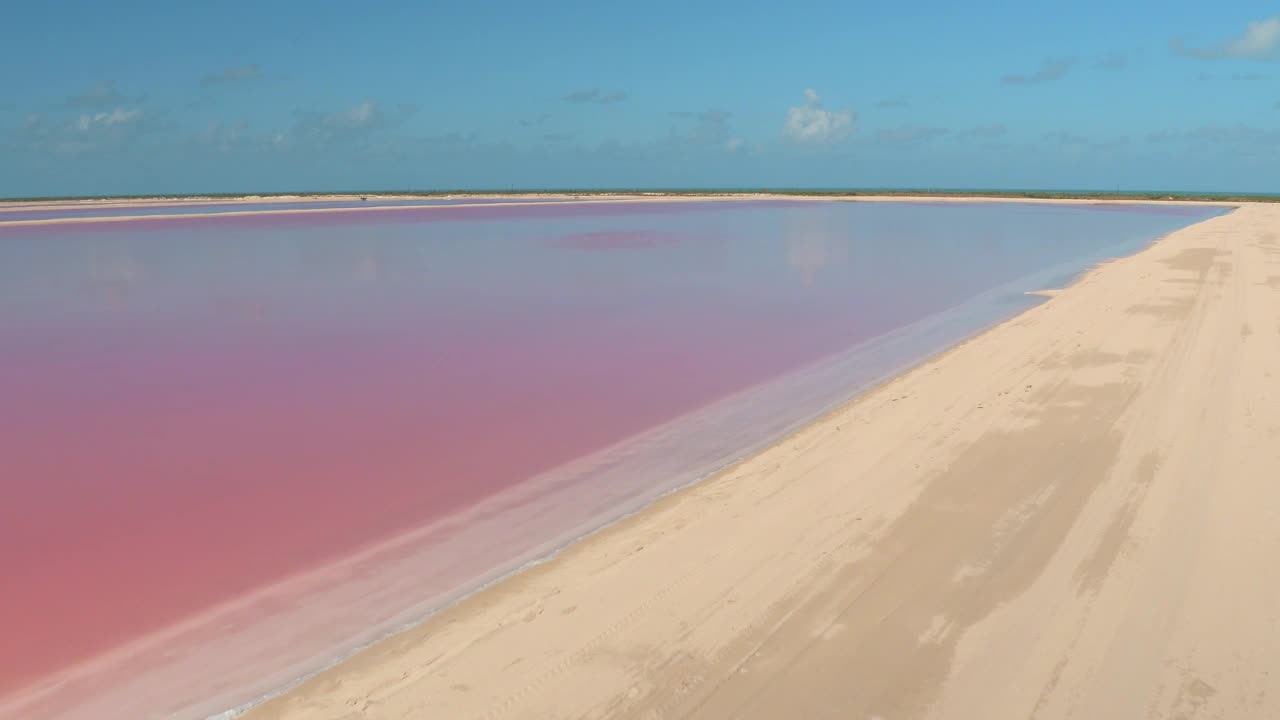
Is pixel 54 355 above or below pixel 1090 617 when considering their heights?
below

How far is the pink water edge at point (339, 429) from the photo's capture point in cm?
452

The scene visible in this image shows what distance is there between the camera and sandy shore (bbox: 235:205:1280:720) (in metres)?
3.46

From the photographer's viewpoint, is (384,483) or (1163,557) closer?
(1163,557)

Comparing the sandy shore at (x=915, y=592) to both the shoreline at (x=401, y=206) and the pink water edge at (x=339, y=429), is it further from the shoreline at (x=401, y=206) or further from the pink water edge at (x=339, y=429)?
the shoreline at (x=401, y=206)

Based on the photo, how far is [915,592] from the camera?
420 centimetres

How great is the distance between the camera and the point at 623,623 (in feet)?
13.3

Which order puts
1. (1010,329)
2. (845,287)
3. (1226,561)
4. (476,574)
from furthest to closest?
(845,287)
(1010,329)
(476,574)
(1226,561)

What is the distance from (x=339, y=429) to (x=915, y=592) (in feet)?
18.3

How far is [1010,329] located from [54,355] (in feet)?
43.6

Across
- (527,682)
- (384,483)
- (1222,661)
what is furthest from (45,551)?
(1222,661)

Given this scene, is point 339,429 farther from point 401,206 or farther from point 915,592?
point 401,206

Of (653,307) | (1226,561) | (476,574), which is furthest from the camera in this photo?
(653,307)

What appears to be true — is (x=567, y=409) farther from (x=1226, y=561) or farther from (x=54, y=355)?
(x=54, y=355)

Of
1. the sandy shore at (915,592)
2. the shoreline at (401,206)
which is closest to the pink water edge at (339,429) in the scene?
the sandy shore at (915,592)
